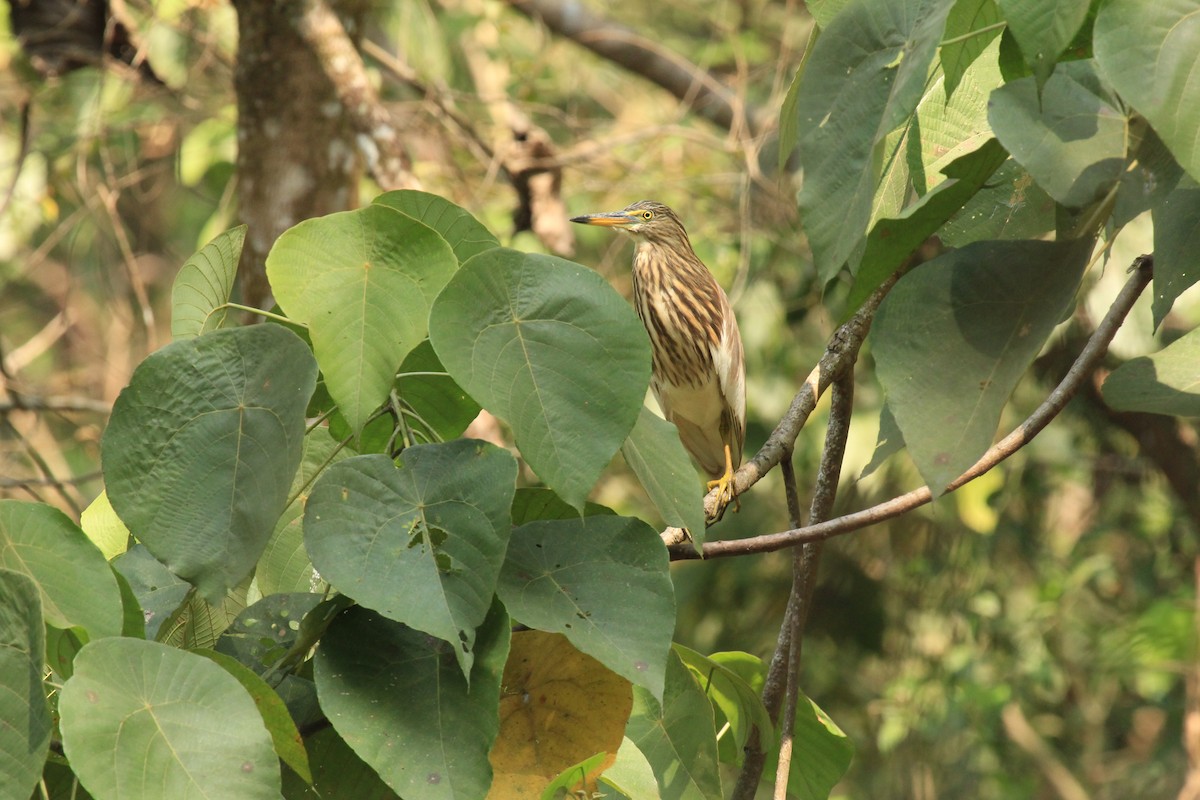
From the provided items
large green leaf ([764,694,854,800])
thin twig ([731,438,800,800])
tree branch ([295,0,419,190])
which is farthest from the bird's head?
large green leaf ([764,694,854,800])

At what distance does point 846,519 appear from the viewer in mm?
1199

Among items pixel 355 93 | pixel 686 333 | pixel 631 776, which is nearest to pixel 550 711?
pixel 631 776

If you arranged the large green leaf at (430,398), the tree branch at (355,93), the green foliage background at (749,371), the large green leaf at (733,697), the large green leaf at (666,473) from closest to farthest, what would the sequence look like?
the green foliage background at (749,371)
the large green leaf at (666,473)
the large green leaf at (430,398)
the large green leaf at (733,697)
the tree branch at (355,93)

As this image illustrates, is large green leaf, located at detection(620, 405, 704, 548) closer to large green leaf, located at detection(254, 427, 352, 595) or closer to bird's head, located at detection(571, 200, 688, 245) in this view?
large green leaf, located at detection(254, 427, 352, 595)

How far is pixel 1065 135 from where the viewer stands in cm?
Result: 91

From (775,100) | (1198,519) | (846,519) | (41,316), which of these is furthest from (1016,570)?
(41,316)

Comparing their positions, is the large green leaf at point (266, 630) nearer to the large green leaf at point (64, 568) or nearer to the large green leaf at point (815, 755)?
the large green leaf at point (64, 568)

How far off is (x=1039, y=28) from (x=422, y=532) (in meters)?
0.57

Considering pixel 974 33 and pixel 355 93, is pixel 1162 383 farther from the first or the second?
pixel 355 93

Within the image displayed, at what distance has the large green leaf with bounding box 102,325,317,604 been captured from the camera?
967mm

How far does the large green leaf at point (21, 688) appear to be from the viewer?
0.85m

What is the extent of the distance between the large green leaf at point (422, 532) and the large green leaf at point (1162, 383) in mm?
500

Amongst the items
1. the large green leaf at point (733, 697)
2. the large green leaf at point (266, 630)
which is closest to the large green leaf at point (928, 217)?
the large green leaf at point (733, 697)

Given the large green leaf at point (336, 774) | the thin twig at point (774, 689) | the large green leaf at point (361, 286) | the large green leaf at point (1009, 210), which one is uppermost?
the large green leaf at point (1009, 210)
